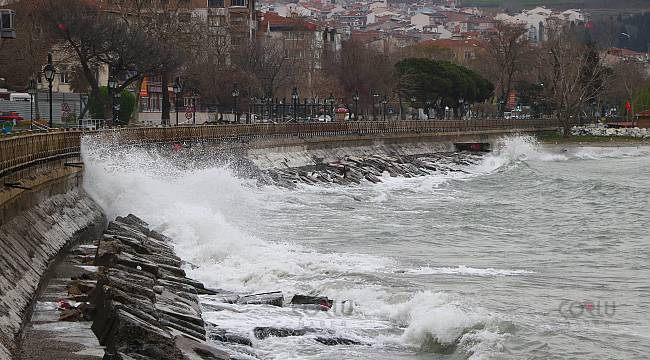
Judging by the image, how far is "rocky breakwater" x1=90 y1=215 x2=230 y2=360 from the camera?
47.1ft

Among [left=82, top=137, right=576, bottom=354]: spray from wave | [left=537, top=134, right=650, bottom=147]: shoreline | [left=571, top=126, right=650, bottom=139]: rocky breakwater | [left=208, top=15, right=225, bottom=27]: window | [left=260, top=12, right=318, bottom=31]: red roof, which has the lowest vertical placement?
[left=537, top=134, right=650, bottom=147]: shoreline

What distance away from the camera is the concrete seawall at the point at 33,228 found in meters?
16.5

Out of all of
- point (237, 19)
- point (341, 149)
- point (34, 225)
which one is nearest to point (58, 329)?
point (34, 225)

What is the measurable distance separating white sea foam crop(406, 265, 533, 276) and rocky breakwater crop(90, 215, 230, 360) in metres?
5.12

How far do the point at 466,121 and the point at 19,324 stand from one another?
85.5 m

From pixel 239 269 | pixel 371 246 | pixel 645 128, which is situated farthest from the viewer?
pixel 645 128

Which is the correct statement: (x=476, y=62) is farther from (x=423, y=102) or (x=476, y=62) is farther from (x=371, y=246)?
(x=371, y=246)

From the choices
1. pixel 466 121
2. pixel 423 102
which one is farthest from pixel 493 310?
pixel 423 102

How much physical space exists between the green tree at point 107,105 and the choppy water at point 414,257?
49.6ft

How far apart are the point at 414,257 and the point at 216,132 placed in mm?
28083

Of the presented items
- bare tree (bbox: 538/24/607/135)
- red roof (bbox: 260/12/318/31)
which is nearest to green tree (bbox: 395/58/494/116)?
bare tree (bbox: 538/24/607/135)

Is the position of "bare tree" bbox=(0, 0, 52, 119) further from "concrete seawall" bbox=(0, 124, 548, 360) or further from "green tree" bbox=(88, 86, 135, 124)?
"concrete seawall" bbox=(0, 124, 548, 360)

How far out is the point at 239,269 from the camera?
24.8 meters

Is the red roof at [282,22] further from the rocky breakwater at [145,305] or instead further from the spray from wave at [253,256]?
the rocky breakwater at [145,305]
